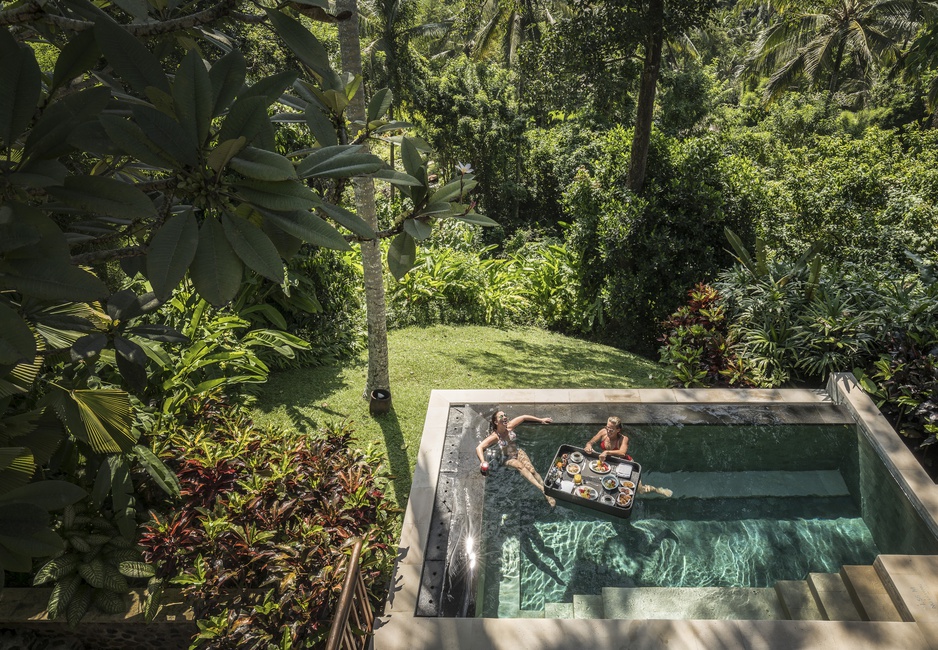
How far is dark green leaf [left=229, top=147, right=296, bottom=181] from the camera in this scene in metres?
1.48

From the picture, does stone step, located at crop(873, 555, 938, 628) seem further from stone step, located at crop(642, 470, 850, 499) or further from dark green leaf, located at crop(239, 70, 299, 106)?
dark green leaf, located at crop(239, 70, 299, 106)

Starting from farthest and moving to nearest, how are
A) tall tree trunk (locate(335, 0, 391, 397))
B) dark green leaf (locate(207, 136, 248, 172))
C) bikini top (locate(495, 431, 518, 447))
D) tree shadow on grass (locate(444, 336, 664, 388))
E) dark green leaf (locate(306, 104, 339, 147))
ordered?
tree shadow on grass (locate(444, 336, 664, 388)) → bikini top (locate(495, 431, 518, 447)) → tall tree trunk (locate(335, 0, 391, 397)) → dark green leaf (locate(306, 104, 339, 147)) → dark green leaf (locate(207, 136, 248, 172))

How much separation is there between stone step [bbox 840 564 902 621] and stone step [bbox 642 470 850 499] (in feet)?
4.27

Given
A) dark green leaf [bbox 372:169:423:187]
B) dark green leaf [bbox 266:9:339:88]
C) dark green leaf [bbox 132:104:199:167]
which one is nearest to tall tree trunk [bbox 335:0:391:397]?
dark green leaf [bbox 372:169:423:187]

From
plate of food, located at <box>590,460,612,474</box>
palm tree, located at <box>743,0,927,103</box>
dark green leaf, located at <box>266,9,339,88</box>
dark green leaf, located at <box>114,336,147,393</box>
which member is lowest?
plate of food, located at <box>590,460,612,474</box>

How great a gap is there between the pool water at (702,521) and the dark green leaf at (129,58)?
3.86 meters

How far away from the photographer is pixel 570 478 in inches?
208

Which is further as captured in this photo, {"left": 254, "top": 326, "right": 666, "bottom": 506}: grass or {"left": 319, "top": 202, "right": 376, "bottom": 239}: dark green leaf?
{"left": 254, "top": 326, "right": 666, "bottom": 506}: grass

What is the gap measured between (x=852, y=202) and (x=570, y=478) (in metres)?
7.32

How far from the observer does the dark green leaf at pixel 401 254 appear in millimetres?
2605

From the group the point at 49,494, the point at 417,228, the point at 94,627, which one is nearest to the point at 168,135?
the point at 49,494

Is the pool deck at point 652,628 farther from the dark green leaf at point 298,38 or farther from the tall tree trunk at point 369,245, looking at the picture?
the dark green leaf at point 298,38

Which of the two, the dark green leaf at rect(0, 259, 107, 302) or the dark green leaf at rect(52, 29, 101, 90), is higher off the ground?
the dark green leaf at rect(52, 29, 101, 90)

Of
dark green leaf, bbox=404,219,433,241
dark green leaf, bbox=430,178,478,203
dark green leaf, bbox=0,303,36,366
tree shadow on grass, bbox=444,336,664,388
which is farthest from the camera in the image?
tree shadow on grass, bbox=444,336,664,388
